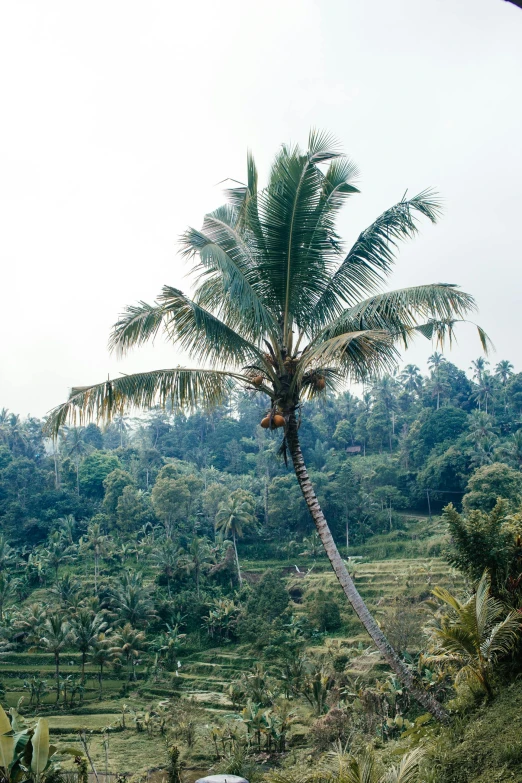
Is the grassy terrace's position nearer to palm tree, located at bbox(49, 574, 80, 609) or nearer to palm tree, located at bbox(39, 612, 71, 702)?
palm tree, located at bbox(39, 612, 71, 702)

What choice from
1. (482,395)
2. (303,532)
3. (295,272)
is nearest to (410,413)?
(482,395)

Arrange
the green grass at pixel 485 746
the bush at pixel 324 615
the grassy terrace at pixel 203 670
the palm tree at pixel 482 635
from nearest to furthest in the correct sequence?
the green grass at pixel 485 746
the palm tree at pixel 482 635
the grassy terrace at pixel 203 670
the bush at pixel 324 615

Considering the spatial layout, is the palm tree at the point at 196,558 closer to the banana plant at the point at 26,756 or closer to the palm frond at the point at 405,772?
the banana plant at the point at 26,756

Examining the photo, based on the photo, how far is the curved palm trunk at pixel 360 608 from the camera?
4.52m

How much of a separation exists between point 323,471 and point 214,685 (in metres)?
20.1

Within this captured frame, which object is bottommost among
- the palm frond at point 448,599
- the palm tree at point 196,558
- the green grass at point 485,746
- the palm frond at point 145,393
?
the palm tree at point 196,558

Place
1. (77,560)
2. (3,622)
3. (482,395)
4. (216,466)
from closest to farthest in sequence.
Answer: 1. (3,622)
2. (77,560)
3. (482,395)
4. (216,466)

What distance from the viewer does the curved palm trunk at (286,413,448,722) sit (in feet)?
14.8

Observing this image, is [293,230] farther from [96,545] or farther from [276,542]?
[276,542]

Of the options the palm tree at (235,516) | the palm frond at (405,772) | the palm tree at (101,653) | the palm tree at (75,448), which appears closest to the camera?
the palm frond at (405,772)

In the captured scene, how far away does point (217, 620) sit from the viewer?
25.9 metres

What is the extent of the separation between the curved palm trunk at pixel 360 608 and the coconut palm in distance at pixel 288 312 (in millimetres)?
13

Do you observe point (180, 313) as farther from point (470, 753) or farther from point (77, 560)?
point (77, 560)

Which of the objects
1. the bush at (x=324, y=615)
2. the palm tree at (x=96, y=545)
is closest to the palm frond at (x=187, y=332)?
the bush at (x=324, y=615)
